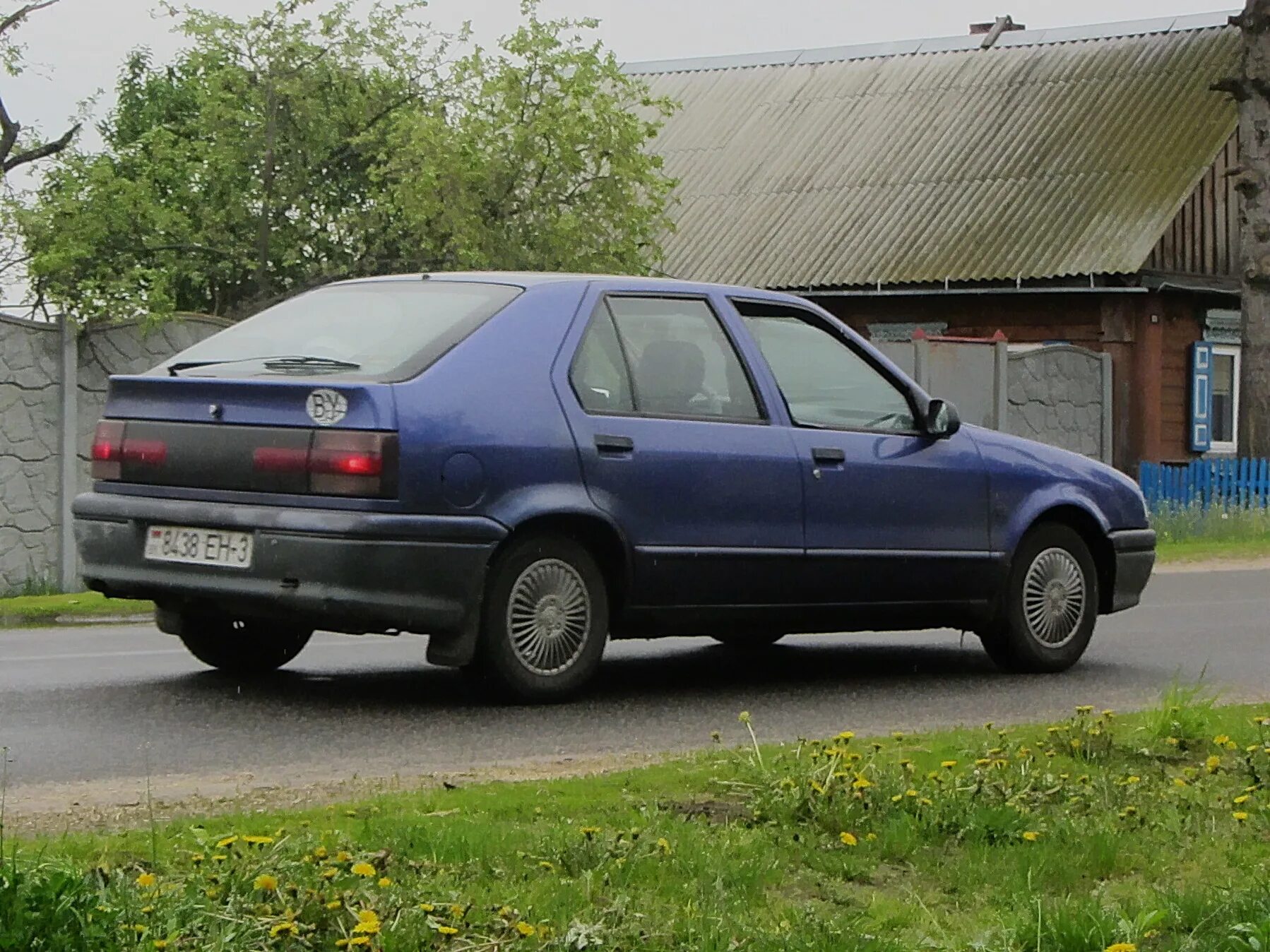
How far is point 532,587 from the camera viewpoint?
334 inches

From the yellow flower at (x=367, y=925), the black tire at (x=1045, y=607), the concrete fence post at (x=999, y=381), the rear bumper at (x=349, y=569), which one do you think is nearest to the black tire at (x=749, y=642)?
the black tire at (x=1045, y=607)

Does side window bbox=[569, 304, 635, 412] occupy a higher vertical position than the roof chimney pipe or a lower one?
lower

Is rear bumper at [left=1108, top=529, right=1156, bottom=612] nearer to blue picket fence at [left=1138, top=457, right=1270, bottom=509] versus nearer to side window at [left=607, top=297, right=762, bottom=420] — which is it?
side window at [left=607, top=297, right=762, bottom=420]

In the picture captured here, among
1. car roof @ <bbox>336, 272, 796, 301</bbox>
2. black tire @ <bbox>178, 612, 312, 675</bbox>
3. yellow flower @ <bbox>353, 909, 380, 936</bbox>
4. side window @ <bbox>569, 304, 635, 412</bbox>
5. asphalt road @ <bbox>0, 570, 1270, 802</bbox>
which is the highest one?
car roof @ <bbox>336, 272, 796, 301</bbox>

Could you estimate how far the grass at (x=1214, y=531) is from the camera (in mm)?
22969

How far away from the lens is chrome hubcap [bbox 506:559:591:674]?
27.8 feet

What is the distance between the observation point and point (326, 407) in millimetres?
8180

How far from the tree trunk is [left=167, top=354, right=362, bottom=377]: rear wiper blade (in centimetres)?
2223

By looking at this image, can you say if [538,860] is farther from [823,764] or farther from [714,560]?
[714,560]

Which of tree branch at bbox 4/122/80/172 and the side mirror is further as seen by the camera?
tree branch at bbox 4/122/80/172

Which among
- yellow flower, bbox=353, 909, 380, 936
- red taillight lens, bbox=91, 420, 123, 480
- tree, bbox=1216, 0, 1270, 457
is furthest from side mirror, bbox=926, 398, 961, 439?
tree, bbox=1216, 0, 1270, 457

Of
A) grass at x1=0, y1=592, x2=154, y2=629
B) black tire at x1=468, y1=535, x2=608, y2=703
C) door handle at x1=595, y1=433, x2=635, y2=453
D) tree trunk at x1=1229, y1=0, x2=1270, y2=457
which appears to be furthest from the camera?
tree trunk at x1=1229, y1=0, x2=1270, y2=457

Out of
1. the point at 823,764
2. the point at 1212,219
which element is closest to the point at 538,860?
the point at 823,764

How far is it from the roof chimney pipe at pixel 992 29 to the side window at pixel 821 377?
31.7m
